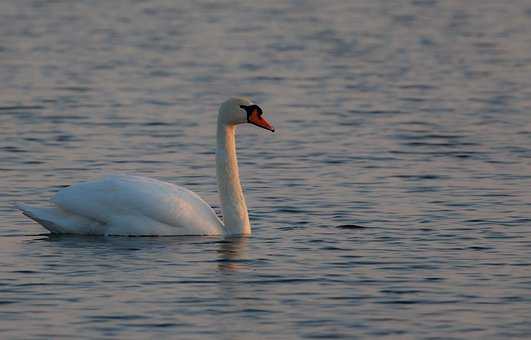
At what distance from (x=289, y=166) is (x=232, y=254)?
5.19 m

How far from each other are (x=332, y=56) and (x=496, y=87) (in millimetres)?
5046

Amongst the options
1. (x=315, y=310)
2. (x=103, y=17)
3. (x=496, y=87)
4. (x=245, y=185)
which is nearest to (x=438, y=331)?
(x=315, y=310)

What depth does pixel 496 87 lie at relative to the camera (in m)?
26.9

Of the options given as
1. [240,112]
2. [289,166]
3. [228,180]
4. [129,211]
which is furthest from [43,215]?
[289,166]

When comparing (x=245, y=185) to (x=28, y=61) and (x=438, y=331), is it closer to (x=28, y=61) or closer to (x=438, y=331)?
(x=438, y=331)

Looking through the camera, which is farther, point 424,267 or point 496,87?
point 496,87

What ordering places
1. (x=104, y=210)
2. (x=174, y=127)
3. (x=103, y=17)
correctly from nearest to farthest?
1. (x=104, y=210)
2. (x=174, y=127)
3. (x=103, y=17)

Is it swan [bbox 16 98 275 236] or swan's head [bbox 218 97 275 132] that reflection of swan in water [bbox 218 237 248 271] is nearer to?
swan [bbox 16 98 275 236]

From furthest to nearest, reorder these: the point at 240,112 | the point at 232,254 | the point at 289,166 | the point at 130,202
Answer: the point at 289,166, the point at 240,112, the point at 130,202, the point at 232,254

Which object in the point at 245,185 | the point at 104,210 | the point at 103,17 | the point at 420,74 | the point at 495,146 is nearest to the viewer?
the point at 104,210

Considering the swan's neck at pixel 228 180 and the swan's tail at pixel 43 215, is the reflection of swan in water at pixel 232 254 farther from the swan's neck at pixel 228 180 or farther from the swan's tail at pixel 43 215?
the swan's tail at pixel 43 215

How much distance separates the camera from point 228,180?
15.7m

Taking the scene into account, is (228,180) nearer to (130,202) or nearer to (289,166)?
(130,202)

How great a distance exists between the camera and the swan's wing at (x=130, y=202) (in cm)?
1502
